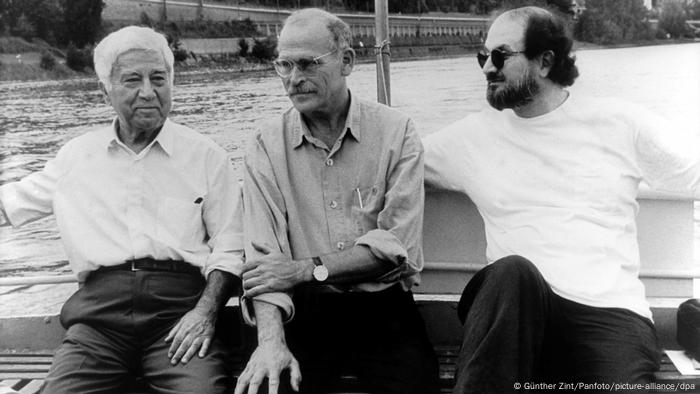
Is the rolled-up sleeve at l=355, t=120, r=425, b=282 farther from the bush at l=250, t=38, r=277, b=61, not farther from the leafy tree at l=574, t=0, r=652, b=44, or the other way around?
the leafy tree at l=574, t=0, r=652, b=44

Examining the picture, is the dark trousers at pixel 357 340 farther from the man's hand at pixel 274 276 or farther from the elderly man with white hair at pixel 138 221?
the elderly man with white hair at pixel 138 221

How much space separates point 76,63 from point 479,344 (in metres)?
2.35

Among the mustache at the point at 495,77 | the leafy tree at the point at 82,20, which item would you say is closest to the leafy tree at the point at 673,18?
the mustache at the point at 495,77

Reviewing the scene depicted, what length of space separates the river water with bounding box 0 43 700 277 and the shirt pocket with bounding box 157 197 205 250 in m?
0.51

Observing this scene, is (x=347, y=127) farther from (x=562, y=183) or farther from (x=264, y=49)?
(x=264, y=49)

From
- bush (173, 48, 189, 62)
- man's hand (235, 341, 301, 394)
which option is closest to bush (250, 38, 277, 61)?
bush (173, 48, 189, 62)

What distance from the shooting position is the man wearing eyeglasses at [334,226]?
235 cm

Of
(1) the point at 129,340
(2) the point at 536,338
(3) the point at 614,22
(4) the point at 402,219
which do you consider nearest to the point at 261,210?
(4) the point at 402,219

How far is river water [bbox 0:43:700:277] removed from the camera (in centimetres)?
323

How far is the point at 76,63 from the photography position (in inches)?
129

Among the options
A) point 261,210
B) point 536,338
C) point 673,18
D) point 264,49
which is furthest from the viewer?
point 264,49

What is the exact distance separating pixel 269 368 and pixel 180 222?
80 centimetres

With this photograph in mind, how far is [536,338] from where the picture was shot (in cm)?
213

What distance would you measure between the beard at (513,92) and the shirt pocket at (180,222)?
1236mm
